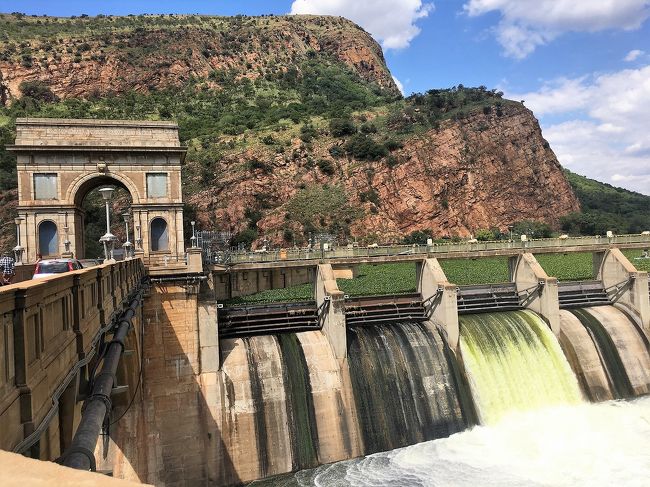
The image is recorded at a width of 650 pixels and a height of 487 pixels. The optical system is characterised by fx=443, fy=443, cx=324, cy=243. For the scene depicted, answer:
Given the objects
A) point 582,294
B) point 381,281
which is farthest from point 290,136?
point 582,294

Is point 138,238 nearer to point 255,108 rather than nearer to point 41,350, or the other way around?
point 41,350

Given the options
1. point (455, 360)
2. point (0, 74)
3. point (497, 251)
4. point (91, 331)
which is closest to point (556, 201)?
point (497, 251)

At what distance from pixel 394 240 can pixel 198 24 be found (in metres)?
96.9

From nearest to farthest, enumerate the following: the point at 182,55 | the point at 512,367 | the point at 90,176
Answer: the point at 90,176 < the point at 512,367 < the point at 182,55

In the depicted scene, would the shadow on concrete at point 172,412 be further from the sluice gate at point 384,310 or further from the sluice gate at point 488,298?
the sluice gate at point 488,298

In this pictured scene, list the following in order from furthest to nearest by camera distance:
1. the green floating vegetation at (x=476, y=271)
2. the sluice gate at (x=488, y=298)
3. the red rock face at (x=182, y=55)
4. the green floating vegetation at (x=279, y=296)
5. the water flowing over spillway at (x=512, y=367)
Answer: the red rock face at (x=182, y=55)
the green floating vegetation at (x=476, y=271)
the green floating vegetation at (x=279, y=296)
the sluice gate at (x=488, y=298)
the water flowing over spillway at (x=512, y=367)

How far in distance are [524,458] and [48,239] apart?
26236 millimetres

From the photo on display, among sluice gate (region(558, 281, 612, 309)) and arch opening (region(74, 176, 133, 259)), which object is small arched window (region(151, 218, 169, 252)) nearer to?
arch opening (region(74, 176, 133, 259))

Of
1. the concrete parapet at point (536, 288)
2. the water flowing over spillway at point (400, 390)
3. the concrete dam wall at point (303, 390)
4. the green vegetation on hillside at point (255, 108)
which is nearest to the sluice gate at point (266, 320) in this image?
the concrete dam wall at point (303, 390)

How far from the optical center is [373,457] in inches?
861

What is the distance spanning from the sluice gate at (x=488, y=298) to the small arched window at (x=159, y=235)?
1887cm

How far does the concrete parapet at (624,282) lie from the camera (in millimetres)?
30812

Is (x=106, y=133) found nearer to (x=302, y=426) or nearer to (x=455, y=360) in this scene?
(x=302, y=426)

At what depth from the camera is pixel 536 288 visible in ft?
97.7
